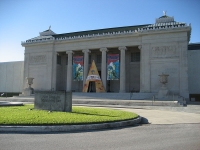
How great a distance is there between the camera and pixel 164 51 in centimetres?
4128

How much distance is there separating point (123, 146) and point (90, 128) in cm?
364

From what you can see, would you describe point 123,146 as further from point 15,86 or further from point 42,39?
point 15,86

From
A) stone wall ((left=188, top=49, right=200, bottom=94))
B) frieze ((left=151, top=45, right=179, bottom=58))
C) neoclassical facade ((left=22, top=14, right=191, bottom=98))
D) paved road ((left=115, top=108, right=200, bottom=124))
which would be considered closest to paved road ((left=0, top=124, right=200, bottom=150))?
paved road ((left=115, top=108, right=200, bottom=124))

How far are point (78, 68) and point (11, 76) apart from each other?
2309cm

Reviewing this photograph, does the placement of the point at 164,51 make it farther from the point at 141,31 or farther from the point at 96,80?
the point at 96,80

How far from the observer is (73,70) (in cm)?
4856

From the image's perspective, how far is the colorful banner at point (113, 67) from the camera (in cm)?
4434

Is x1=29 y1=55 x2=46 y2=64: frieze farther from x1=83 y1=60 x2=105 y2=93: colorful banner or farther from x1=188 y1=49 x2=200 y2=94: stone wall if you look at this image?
x1=188 y1=49 x2=200 y2=94: stone wall

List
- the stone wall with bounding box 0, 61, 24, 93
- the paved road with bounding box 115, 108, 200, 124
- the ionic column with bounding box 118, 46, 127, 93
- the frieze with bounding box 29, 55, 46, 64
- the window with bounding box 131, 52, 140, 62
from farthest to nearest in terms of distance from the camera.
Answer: the stone wall with bounding box 0, 61, 24, 93, the frieze with bounding box 29, 55, 46, 64, the window with bounding box 131, 52, 140, 62, the ionic column with bounding box 118, 46, 127, 93, the paved road with bounding box 115, 108, 200, 124

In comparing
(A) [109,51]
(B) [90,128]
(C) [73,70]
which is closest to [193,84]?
(A) [109,51]

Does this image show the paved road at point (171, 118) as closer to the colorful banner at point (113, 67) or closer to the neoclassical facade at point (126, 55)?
the neoclassical facade at point (126, 55)

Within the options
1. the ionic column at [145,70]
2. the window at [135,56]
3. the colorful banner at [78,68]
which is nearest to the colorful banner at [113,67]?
the ionic column at [145,70]

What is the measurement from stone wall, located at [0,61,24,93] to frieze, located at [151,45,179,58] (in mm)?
36045

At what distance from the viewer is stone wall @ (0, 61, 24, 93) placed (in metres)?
58.1
